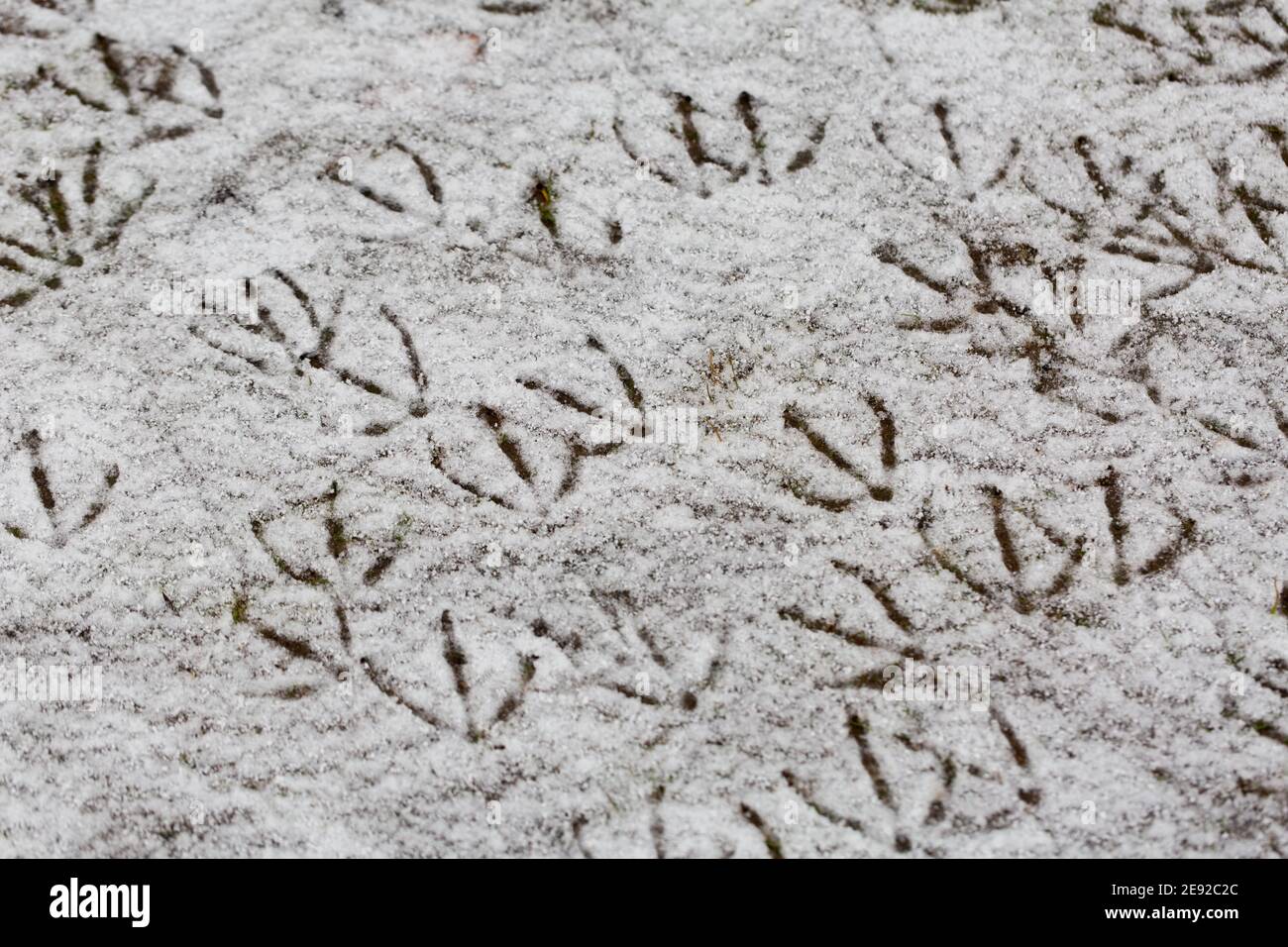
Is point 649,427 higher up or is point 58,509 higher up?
point 649,427

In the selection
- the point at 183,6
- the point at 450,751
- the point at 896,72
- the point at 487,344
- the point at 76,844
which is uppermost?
the point at 896,72

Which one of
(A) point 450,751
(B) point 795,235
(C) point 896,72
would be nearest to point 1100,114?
(C) point 896,72

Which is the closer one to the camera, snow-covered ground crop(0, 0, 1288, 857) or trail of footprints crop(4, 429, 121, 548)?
snow-covered ground crop(0, 0, 1288, 857)

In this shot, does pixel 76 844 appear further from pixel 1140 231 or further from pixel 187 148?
pixel 1140 231

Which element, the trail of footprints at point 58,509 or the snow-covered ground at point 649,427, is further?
the trail of footprints at point 58,509

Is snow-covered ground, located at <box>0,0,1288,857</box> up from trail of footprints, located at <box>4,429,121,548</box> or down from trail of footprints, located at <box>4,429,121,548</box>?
up

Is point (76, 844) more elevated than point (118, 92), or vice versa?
point (118, 92)

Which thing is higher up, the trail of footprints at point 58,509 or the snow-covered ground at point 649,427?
the snow-covered ground at point 649,427
